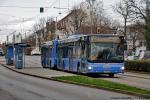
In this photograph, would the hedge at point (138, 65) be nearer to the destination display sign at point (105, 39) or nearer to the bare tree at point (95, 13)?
the destination display sign at point (105, 39)

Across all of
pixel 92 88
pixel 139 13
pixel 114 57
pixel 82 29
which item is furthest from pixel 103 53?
pixel 82 29

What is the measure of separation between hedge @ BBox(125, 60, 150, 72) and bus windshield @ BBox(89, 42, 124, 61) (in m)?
11.4

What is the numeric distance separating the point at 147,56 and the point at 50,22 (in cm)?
8017

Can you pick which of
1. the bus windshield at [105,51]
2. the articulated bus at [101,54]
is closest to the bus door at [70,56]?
the articulated bus at [101,54]

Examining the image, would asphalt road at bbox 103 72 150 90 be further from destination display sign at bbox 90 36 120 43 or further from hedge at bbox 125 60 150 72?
hedge at bbox 125 60 150 72

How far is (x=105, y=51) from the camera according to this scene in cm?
3177

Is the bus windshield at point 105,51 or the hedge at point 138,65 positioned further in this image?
the hedge at point 138,65

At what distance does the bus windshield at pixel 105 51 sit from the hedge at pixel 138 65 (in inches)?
451

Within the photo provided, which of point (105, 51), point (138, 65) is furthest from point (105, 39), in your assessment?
point (138, 65)

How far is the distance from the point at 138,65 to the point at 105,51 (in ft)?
45.9

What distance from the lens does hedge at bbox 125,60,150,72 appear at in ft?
142

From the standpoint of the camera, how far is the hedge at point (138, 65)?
43275 mm

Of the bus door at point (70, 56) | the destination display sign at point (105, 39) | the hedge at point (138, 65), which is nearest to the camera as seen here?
the destination display sign at point (105, 39)

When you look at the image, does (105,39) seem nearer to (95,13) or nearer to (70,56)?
(70,56)
